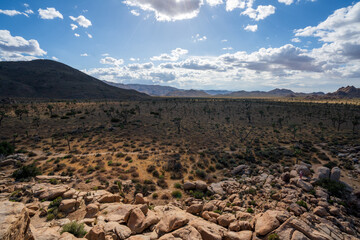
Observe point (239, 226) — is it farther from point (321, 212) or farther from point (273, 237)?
point (321, 212)

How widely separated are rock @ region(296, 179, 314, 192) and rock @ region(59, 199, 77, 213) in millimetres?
20852

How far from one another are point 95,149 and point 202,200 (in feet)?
76.0

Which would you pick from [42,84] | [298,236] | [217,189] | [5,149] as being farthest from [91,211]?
[42,84]

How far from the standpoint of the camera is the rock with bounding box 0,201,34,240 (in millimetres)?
5527

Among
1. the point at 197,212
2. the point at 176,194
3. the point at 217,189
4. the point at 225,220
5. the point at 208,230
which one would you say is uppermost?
the point at 208,230

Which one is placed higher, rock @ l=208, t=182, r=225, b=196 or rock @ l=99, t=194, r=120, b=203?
rock @ l=99, t=194, r=120, b=203

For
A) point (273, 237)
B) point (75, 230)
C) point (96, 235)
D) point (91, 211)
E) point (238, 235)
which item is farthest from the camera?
point (91, 211)

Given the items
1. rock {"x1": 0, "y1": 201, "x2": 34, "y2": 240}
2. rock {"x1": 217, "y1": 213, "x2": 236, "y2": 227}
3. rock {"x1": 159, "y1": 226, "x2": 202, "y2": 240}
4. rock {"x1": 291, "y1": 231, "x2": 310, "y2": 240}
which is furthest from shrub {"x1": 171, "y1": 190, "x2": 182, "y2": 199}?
rock {"x1": 0, "y1": 201, "x2": 34, "y2": 240}

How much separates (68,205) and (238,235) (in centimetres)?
1211

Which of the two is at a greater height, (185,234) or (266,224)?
(185,234)

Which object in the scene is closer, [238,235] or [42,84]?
[238,235]

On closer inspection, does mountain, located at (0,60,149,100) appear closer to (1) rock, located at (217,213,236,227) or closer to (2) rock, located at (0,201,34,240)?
(2) rock, located at (0,201,34,240)

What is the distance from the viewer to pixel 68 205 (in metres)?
11.7

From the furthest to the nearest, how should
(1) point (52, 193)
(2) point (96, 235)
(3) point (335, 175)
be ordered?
(3) point (335, 175) < (1) point (52, 193) < (2) point (96, 235)
